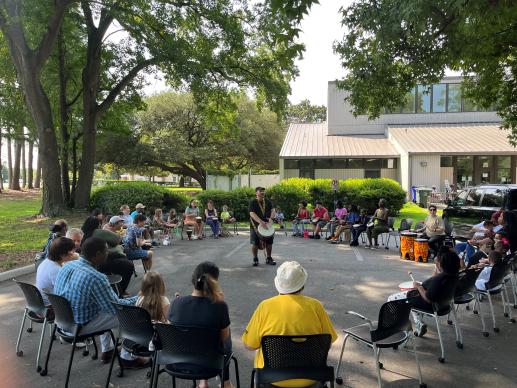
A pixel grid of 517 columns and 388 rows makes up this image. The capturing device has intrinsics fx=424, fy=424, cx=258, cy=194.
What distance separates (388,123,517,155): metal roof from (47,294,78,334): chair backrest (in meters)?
Answer: 24.7

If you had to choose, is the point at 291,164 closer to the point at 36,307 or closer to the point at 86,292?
the point at 36,307

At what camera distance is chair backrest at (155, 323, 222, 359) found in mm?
3389

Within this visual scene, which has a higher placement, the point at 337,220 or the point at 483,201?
the point at 483,201

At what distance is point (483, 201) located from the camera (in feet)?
37.9

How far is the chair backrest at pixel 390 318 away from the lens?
411 cm

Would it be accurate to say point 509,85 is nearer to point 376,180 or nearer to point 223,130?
point 376,180

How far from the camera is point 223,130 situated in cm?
2480

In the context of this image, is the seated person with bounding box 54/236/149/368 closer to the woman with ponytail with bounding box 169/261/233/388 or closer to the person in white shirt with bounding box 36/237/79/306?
the person in white shirt with bounding box 36/237/79/306

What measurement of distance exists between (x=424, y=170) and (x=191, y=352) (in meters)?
25.5

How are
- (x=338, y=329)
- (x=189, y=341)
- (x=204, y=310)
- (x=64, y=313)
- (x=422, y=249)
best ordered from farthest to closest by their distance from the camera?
(x=422, y=249), (x=338, y=329), (x=64, y=313), (x=204, y=310), (x=189, y=341)

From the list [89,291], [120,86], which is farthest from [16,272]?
[120,86]

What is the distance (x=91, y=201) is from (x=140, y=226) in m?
11.8

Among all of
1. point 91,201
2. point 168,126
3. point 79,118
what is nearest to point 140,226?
point 91,201

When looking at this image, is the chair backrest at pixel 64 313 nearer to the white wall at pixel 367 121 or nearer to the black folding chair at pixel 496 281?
the black folding chair at pixel 496 281
